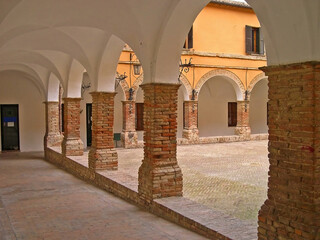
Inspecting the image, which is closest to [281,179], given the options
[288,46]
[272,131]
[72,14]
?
[272,131]

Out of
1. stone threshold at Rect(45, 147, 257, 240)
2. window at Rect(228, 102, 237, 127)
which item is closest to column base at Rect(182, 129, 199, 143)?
window at Rect(228, 102, 237, 127)

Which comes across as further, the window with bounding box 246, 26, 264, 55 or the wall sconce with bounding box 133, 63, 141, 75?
the window with bounding box 246, 26, 264, 55

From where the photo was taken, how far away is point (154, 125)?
703 centimetres

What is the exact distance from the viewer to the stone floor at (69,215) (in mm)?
5918

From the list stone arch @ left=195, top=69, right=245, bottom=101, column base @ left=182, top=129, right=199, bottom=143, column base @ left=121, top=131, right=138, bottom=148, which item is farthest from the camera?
stone arch @ left=195, top=69, right=245, bottom=101

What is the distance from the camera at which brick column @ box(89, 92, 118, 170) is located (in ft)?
32.8

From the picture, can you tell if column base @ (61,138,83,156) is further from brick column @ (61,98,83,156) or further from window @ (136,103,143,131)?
window @ (136,103,143,131)

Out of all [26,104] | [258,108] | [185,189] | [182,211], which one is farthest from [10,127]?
[258,108]

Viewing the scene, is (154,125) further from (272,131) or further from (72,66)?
(72,66)

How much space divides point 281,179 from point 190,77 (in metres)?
14.4

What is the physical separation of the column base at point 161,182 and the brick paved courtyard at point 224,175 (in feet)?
1.86

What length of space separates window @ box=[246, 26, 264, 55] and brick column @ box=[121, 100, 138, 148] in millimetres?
7579

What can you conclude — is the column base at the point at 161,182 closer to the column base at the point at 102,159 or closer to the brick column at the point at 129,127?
the column base at the point at 102,159

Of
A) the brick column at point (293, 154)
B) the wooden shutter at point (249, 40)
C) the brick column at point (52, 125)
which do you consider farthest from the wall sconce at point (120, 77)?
the brick column at point (293, 154)
